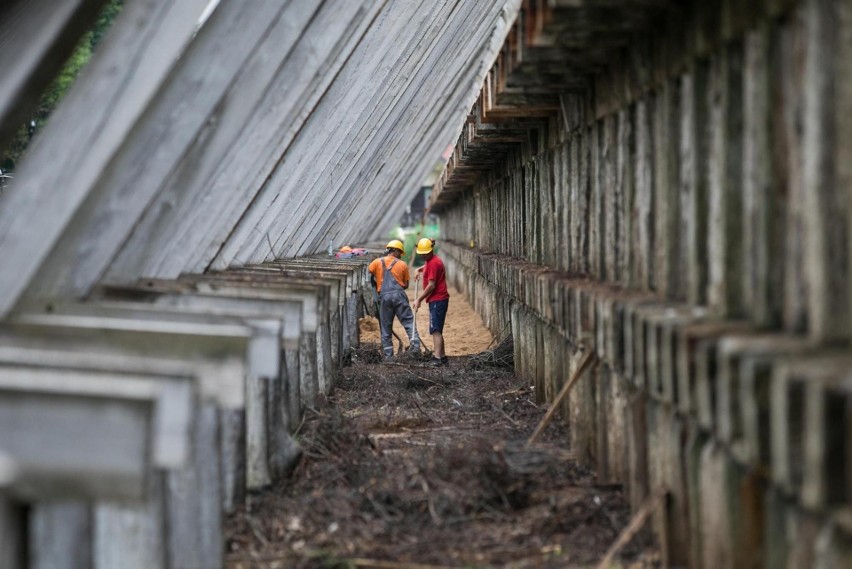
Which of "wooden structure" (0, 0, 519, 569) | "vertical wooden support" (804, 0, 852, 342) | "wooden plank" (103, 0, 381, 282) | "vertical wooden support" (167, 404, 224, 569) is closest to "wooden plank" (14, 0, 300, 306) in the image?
"wooden structure" (0, 0, 519, 569)

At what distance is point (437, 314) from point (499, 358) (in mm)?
2304

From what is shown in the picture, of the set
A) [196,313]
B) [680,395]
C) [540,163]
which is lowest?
[680,395]

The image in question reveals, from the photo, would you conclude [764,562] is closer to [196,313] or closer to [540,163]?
[196,313]

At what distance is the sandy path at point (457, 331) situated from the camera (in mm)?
18983

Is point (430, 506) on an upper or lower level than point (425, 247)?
lower

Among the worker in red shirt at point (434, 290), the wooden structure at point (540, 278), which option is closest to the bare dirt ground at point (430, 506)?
the wooden structure at point (540, 278)

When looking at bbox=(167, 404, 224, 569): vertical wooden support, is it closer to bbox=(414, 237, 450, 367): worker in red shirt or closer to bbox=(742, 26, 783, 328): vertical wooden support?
bbox=(742, 26, 783, 328): vertical wooden support

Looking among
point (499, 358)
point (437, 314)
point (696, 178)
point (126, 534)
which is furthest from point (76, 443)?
point (437, 314)

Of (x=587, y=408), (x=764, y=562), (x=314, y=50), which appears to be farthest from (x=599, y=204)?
(x=764, y=562)

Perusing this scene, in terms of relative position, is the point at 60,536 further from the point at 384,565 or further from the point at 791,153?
the point at 791,153

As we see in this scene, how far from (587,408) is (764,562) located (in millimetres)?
3786

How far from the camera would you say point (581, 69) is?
313 inches

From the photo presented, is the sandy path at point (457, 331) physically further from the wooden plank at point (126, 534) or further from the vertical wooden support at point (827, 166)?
the vertical wooden support at point (827, 166)

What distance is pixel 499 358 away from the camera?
1509 centimetres
